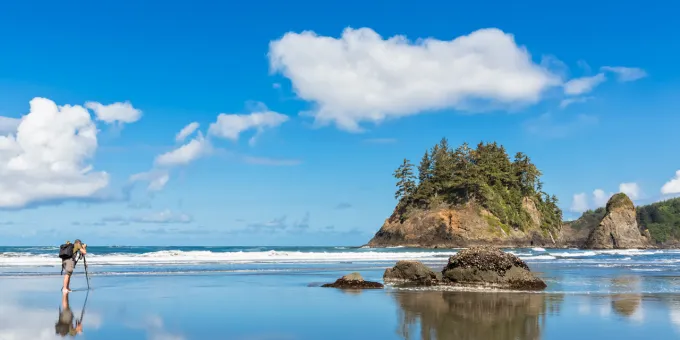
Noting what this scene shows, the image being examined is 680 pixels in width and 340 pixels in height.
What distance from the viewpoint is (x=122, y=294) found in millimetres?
15992

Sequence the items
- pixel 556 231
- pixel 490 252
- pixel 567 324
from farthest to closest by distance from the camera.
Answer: pixel 556 231 < pixel 490 252 < pixel 567 324

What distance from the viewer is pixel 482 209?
92.0 m

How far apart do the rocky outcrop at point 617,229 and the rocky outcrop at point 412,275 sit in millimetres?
102680

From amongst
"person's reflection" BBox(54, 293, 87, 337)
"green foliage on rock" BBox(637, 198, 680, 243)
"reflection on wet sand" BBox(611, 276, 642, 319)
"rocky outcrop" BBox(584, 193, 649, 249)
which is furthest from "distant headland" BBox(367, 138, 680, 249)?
"person's reflection" BBox(54, 293, 87, 337)

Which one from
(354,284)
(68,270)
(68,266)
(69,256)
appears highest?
(69,256)

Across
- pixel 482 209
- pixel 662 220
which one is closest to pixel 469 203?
pixel 482 209

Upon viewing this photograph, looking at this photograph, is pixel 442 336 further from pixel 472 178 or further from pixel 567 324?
pixel 472 178

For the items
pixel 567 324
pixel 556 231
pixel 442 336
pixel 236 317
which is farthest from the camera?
pixel 556 231

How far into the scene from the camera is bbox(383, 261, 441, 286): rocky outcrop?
1936 cm

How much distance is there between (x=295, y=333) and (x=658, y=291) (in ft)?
43.0

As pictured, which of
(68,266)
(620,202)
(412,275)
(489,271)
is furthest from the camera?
(620,202)

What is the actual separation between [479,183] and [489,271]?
2989 inches

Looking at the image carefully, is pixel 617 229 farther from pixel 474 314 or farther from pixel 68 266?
pixel 68 266

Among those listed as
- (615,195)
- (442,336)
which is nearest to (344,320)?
(442,336)
